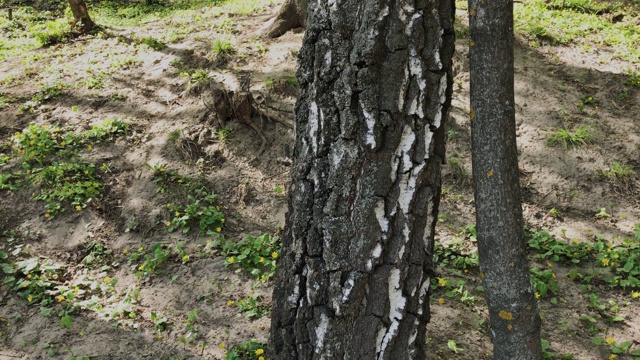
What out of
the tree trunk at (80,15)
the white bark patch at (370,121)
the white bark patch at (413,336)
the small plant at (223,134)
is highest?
the tree trunk at (80,15)

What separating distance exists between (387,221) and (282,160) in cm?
350

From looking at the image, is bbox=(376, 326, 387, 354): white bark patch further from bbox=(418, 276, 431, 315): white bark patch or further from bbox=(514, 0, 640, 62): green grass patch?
bbox=(514, 0, 640, 62): green grass patch

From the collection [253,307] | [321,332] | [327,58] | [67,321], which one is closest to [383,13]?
[327,58]

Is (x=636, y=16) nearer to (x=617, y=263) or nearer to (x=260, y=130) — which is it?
(x=617, y=263)

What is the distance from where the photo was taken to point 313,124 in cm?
217

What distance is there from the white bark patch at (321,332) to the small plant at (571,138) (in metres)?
4.26

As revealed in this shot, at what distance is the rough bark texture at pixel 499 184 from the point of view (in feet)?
7.61

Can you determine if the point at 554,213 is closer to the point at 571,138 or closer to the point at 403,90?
the point at 571,138

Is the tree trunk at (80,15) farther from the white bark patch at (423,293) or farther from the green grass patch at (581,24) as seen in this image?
the white bark patch at (423,293)

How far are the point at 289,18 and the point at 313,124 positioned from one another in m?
5.64

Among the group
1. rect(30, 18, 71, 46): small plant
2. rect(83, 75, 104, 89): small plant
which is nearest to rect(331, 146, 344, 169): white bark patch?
rect(83, 75, 104, 89): small plant

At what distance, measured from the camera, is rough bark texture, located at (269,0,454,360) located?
2.04 m

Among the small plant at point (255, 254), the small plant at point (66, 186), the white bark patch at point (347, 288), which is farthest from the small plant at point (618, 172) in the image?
the small plant at point (66, 186)

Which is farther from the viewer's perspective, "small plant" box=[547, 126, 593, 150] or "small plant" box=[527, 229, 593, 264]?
"small plant" box=[547, 126, 593, 150]
